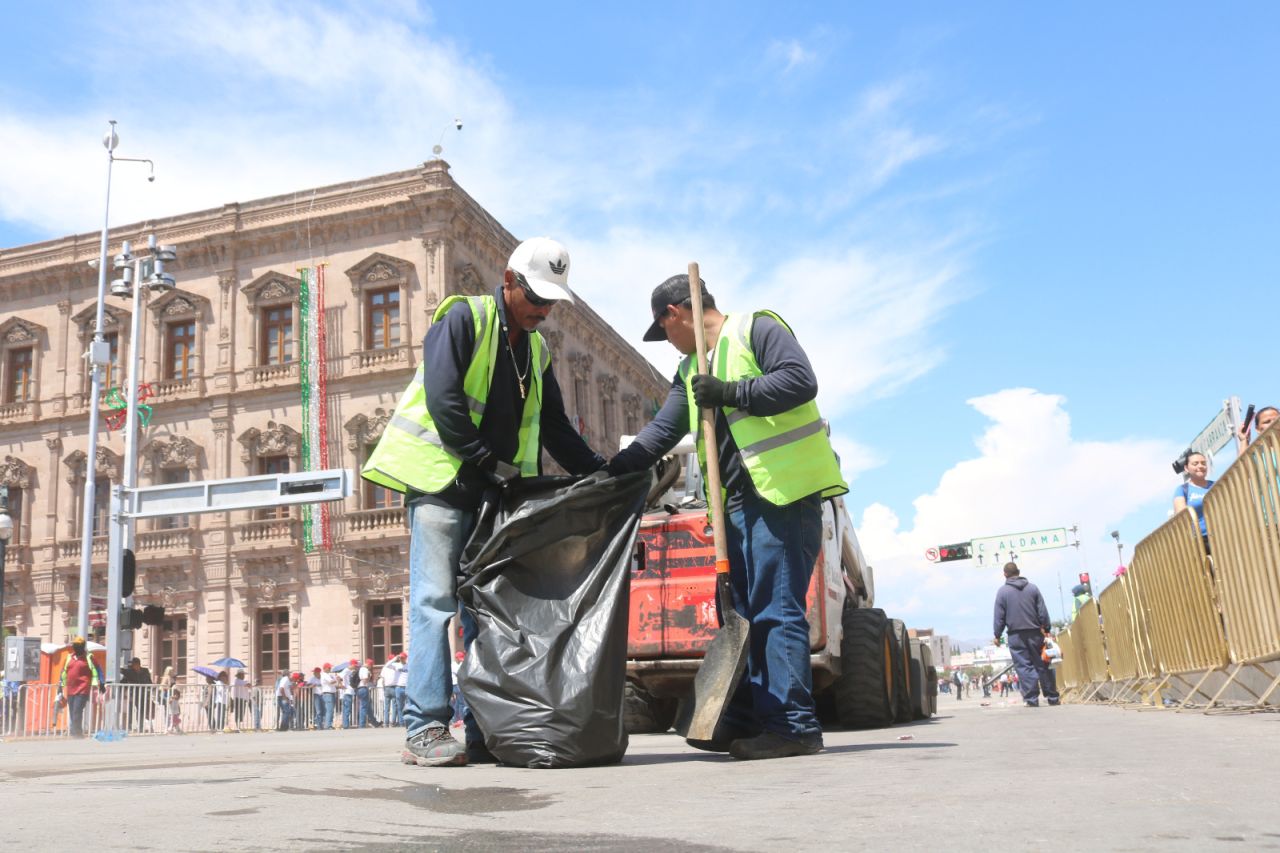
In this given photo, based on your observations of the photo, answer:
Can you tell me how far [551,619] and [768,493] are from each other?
38.0 inches

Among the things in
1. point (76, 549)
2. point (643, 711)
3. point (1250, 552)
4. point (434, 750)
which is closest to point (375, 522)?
point (76, 549)

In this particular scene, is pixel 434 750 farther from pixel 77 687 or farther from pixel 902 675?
pixel 77 687

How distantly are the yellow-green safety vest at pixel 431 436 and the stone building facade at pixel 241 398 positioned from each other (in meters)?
25.9

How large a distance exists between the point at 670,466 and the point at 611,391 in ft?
127

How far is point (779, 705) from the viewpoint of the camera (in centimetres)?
434

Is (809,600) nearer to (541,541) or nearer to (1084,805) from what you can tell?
(541,541)

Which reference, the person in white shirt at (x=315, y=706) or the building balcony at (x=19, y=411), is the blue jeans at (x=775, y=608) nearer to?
the person in white shirt at (x=315, y=706)

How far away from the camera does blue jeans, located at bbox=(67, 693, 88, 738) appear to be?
671 inches

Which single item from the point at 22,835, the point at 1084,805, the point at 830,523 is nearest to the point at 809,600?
the point at 830,523

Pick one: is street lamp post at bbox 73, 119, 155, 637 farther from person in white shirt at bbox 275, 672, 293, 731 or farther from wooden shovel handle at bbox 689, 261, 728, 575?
wooden shovel handle at bbox 689, 261, 728, 575

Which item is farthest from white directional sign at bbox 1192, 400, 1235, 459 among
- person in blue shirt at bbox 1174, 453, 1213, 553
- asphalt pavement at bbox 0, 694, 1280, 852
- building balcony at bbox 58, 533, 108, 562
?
building balcony at bbox 58, 533, 108, 562

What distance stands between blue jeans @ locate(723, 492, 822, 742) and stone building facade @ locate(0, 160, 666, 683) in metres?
26.0

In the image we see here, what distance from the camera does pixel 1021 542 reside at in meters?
35.9

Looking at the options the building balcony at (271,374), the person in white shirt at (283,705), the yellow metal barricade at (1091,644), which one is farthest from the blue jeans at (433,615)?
the building balcony at (271,374)
